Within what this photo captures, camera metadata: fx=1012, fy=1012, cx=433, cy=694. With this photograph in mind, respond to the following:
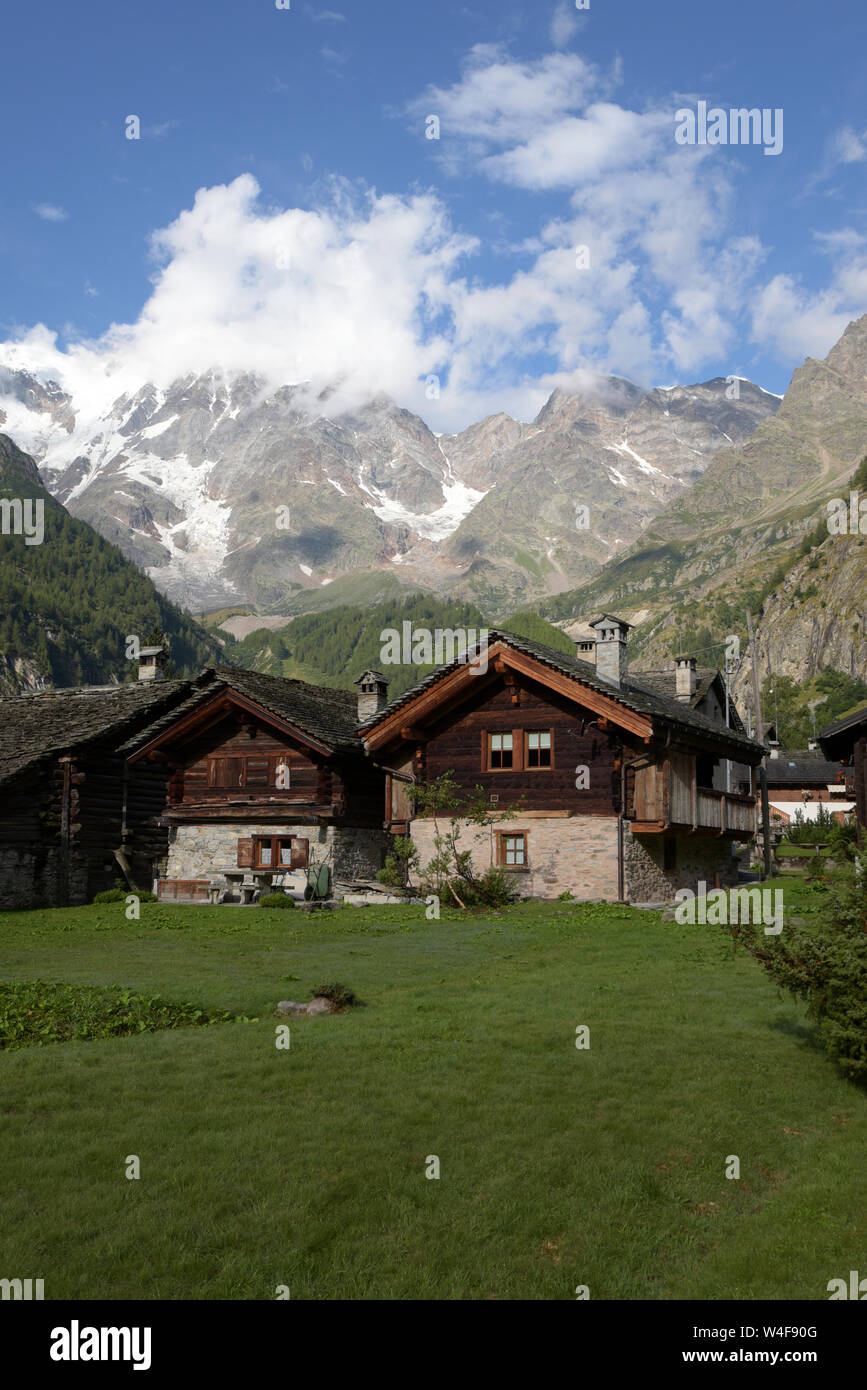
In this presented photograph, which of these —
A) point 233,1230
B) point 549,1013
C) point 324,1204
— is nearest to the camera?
point 233,1230

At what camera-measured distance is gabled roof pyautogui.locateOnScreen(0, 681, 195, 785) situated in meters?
34.5

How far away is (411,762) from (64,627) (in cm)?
17070

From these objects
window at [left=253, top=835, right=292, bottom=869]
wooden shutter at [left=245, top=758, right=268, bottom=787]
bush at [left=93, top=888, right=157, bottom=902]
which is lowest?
bush at [left=93, top=888, right=157, bottom=902]

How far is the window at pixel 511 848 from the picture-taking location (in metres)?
30.8

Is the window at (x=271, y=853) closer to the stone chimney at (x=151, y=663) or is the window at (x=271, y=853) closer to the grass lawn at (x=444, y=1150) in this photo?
the stone chimney at (x=151, y=663)

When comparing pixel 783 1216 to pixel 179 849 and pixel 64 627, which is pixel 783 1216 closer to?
pixel 179 849

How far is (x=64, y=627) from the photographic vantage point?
18950 centimetres

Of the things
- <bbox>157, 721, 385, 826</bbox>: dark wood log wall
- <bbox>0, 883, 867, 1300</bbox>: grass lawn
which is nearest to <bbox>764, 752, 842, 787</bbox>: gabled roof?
<bbox>157, 721, 385, 826</bbox>: dark wood log wall

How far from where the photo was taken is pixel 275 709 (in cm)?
3472

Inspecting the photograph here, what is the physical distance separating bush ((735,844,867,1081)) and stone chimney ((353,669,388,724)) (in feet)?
88.7

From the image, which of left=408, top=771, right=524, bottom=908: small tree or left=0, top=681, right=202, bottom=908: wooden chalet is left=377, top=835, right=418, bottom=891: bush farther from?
left=0, top=681, right=202, bottom=908: wooden chalet

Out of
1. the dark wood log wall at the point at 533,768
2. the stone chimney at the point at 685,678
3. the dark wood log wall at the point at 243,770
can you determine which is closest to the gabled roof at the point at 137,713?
the dark wood log wall at the point at 243,770
